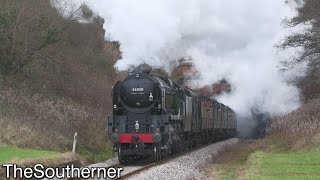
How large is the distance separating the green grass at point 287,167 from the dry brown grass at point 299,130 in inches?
59.0

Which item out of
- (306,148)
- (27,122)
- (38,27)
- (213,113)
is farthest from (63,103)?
(306,148)

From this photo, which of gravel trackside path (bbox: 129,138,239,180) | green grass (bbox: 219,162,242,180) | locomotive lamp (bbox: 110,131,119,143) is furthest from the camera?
locomotive lamp (bbox: 110,131,119,143)

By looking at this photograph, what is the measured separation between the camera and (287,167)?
16688 millimetres

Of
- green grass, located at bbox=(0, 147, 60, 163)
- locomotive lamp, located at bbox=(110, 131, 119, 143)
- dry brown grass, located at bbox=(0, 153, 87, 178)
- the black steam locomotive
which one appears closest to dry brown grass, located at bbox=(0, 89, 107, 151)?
green grass, located at bbox=(0, 147, 60, 163)

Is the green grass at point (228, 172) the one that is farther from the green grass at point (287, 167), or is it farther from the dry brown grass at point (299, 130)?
the dry brown grass at point (299, 130)

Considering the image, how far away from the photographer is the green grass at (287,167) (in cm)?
1455

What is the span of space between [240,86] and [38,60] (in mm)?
19756

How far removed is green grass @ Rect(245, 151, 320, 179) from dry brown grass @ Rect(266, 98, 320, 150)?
1.50m

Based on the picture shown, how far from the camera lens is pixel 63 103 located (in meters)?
28.4

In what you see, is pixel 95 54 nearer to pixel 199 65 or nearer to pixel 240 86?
pixel 199 65

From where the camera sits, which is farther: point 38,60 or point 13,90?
point 38,60

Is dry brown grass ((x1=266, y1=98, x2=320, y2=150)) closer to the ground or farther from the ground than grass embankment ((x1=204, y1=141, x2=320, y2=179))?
farther from the ground

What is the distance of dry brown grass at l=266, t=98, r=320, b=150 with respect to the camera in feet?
72.4

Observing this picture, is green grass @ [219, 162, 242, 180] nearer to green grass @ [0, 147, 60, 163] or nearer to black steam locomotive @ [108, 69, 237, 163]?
black steam locomotive @ [108, 69, 237, 163]
